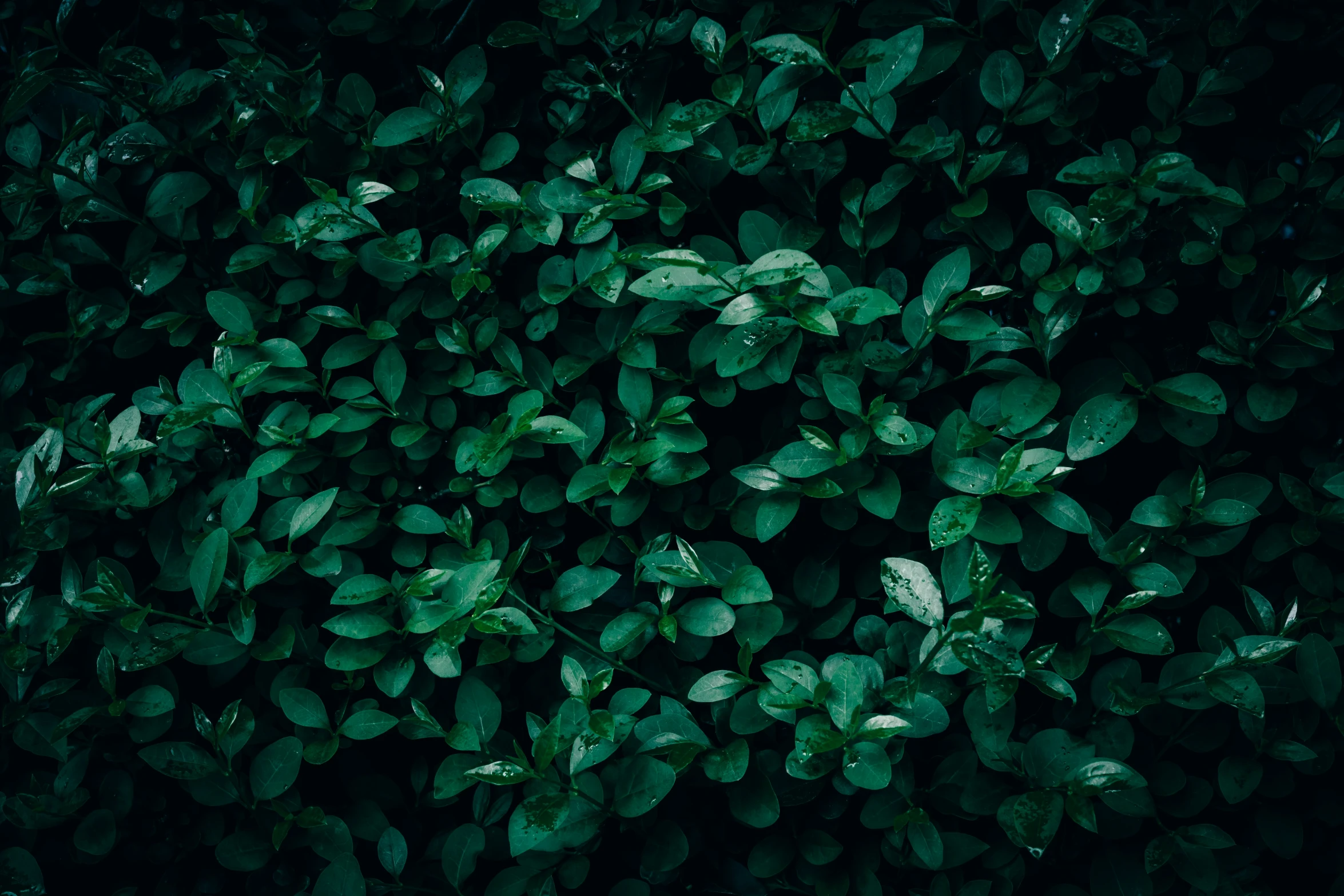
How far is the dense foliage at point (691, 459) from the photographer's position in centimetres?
123

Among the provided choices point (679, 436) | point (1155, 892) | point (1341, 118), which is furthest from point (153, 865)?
point (1341, 118)

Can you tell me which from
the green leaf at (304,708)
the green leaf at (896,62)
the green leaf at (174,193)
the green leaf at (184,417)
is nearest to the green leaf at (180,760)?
the green leaf at (304,708)

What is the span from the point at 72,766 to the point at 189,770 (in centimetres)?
23


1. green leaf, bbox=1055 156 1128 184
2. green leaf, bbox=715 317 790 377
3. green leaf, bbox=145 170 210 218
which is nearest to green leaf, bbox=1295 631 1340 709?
green leaf, bbox=1055 156 1128 184

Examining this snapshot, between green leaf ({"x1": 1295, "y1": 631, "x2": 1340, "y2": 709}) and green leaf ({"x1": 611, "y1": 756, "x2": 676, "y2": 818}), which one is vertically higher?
A: green leaf ({"x1": 1295, "y1": 631, "x2": 1340, "y2": 709})

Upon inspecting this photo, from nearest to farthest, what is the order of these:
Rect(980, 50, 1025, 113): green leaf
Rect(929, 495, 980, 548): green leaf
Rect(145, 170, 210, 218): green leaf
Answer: Rect(929, 495, 980, 548): green leaf
Rect(980, 50, 1025, 113): green leaf
Rect(145, 170, 210, 218): green leaf

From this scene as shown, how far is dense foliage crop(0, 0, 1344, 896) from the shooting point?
48.5 inches

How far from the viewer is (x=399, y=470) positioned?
1454 mm

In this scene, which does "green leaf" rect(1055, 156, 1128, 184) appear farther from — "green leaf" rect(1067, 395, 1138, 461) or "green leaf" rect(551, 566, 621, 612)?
"green leaf" rect(551, 566, 621, 612)

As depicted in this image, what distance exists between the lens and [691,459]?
4.27 ft

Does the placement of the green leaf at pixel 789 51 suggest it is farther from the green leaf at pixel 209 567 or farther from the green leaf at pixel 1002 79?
the green leaf at pixel 209 567

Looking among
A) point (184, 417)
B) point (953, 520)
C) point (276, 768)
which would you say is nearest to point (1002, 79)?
point (953, 520)

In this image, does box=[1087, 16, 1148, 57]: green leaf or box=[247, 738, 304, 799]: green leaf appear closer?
box=[1087, 16, 1148, 57]: green leaf

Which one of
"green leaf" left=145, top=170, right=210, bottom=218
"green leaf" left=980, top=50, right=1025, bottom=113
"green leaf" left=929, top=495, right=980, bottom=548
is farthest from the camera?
"green leaf" left=145, top=170, right=210, bottom=218
